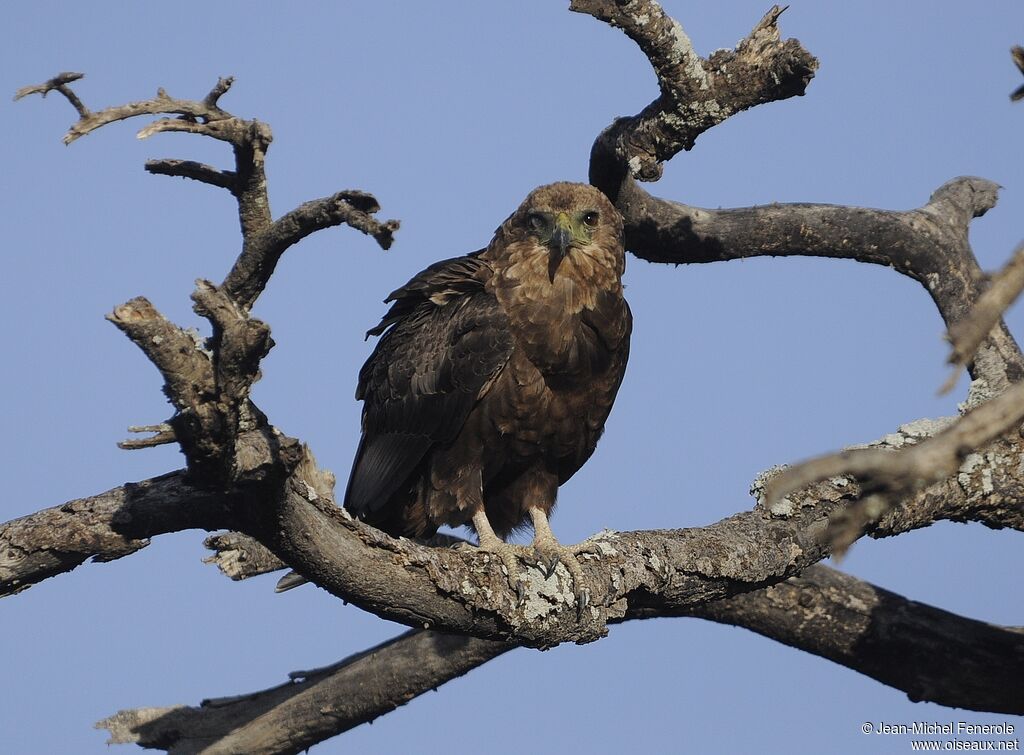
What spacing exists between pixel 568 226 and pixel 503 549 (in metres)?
1.53

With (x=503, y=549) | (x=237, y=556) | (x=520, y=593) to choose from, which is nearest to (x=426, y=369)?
(x=503, y=549)

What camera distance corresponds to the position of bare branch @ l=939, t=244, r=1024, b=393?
6.27 ft

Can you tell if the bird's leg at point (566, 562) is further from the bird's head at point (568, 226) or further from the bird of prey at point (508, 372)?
the bird's head at point (568, 226)

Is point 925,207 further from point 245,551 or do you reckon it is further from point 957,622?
point 245,551

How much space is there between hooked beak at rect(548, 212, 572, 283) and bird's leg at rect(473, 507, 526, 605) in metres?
1.13

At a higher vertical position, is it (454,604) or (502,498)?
(502,498)

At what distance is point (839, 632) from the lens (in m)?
6.01

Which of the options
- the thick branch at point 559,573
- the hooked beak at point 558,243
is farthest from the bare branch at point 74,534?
the hooked beak at point 558,243

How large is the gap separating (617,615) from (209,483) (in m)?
1.88

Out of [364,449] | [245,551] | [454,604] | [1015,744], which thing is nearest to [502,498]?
[364,449]

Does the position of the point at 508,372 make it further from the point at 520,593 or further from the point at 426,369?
the point at 520,593

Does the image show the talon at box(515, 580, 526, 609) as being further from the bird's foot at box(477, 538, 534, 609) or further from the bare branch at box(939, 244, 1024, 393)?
the bare branch at box(939, 244, 1024, 393)

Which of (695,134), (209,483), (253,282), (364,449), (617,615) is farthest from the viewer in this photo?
(364,449)

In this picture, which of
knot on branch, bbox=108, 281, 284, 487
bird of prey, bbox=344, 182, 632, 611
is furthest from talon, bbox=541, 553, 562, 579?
knot on branch, bbox=108, 281, 284, 487
